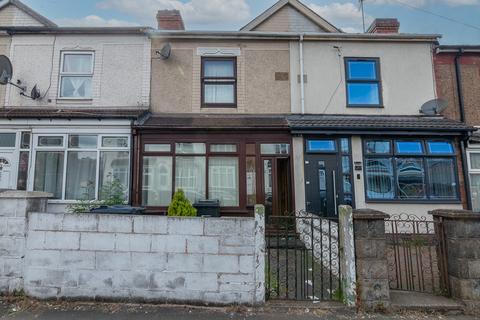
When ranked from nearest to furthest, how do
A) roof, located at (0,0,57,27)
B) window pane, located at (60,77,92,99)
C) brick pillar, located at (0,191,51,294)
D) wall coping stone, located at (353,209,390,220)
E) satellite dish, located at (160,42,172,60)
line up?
wall coping stone, located at (353,209,390,220), brick pillar, located at (0,191,51,294), satellite dish, located at (160,42,172,60), window pane, located at (60,77,92,99), roof, located at (0,0,57,27)

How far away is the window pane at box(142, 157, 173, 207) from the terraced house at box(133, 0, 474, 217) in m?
0.03

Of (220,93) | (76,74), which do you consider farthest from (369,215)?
(76,74)

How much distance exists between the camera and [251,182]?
9062mm

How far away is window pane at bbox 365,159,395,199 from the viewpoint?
29.8 feet

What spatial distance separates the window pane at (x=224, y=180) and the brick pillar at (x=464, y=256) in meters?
5.80

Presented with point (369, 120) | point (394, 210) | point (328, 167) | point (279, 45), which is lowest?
point (394, 210)

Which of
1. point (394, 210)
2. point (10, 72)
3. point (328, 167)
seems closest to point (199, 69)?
point (328, 167)

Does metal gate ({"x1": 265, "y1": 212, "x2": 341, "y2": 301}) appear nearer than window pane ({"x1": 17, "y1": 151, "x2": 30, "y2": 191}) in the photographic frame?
Yes

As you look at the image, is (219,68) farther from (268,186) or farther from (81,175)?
(81,175)

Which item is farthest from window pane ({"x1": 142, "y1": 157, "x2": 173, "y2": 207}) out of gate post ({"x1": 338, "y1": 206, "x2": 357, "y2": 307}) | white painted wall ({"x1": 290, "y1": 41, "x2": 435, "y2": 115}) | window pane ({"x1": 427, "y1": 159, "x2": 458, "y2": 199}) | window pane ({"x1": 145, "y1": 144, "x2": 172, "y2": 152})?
window pane ({"x1": 427, "y1": 159, "x2": 458, "y2": 199})

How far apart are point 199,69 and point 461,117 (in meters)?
9.97

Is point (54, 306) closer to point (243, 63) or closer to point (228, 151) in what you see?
point (228, 151)

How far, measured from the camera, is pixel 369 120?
9484 millimetres

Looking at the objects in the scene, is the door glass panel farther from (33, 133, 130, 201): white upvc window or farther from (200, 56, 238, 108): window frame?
(33, 133, 130, 201): white upvc window
